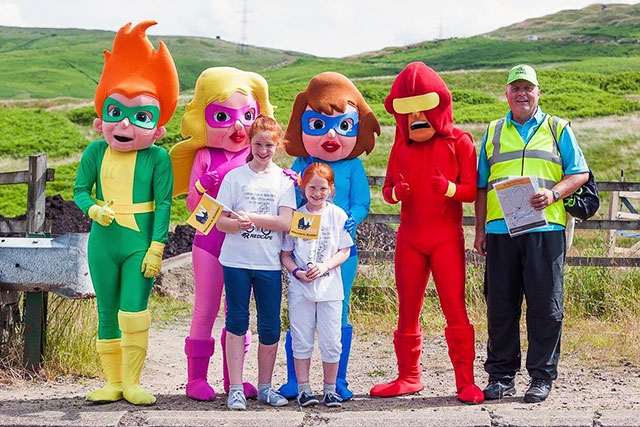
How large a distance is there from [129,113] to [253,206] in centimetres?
96

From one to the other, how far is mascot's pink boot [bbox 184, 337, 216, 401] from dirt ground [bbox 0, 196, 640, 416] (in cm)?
7

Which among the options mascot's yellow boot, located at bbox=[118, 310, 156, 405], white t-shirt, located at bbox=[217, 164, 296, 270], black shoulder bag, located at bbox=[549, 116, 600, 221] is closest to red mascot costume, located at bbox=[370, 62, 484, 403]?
black shoulder bag, located at bbox=[549, 116, 600, 221]

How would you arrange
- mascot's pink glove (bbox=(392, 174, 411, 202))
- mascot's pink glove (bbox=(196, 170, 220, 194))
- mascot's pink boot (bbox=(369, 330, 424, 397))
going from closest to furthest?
mascot's pink glove (bbox=(392, 174, 411, 202))
mascot's pink glove (bbox=(196, 170, 220, 194))
mascot's pink boot (bbox=(369, 330, 424, 397))

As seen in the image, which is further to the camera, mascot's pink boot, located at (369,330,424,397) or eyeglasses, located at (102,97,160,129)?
mascot's pink boot, located at (369,330,424,397)

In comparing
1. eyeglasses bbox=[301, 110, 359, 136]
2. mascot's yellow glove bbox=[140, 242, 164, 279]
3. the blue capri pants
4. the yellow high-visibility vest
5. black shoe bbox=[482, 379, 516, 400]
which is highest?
eyeglasses bbox=[301, 110, 359, 136]

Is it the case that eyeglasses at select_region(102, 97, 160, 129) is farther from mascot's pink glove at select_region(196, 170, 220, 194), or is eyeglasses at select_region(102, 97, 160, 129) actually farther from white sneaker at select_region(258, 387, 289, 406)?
white sneaker at select_region(258, 387, 289, 406)

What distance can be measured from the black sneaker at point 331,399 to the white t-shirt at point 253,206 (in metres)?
0.78

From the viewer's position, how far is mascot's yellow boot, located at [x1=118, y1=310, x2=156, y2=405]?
4.97 m

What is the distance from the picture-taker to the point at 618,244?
13891 mm

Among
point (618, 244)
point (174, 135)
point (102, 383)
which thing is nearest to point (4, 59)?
point (174, 135)

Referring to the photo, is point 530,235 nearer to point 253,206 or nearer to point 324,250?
point 324,250

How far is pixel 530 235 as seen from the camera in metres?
4.87

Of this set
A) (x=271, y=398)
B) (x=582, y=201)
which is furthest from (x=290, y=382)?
(x=582, y=201)

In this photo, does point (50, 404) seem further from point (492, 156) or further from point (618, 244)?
point (618, 244)
